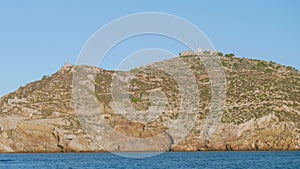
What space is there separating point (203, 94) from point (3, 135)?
158ft

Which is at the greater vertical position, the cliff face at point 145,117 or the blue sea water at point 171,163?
the cliff face at point 145,117

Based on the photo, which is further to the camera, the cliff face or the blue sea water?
the cliff face

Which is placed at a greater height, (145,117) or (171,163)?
(145,117)

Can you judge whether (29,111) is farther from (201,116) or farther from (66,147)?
(201,116)

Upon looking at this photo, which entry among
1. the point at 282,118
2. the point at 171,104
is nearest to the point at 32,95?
the point at 171,104

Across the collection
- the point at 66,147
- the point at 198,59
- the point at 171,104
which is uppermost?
the point at 198,59

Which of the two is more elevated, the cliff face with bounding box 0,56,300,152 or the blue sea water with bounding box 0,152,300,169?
the cliff face with bounding box 0,56,300,152

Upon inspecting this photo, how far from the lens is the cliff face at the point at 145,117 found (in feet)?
423

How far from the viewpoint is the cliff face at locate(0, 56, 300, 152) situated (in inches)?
5079

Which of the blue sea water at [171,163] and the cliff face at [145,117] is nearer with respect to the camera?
the blue sea water at [171,163]

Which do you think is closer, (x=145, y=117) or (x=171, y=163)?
(x=171, y=163)

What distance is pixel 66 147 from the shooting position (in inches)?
5251

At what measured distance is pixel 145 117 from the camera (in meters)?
140

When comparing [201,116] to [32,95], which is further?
[32,95]
